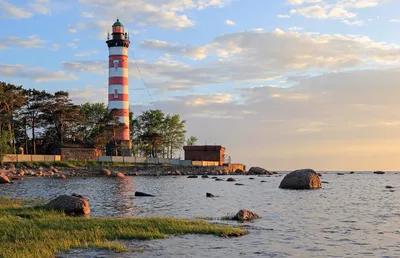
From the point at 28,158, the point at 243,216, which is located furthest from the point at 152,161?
the point at 243,216

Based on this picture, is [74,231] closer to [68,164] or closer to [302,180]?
[302,180]

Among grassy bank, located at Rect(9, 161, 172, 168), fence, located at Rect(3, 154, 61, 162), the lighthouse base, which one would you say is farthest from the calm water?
the lighthouse base

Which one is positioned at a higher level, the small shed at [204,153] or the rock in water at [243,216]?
the small shed at [204,153]

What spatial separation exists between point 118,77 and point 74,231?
70343 millimetres

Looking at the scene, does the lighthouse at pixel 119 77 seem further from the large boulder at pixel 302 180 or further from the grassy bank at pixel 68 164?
the large boulder at pixel 302 180

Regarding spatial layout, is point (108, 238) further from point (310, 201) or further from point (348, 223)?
point (310, 201)

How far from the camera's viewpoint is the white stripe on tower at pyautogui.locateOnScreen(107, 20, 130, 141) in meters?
85.1

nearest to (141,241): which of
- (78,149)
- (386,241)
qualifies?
(386,241)

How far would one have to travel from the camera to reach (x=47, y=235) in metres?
15.7

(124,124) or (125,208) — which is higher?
(124,124)

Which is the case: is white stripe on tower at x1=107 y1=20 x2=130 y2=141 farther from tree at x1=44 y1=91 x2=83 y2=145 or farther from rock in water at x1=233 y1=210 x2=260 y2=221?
rock in water at x1=233 y1=210 x2=260 y2=221

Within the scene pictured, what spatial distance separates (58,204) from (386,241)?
14982 millimetres

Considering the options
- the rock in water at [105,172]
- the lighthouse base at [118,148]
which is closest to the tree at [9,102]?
the rock in water at [105,172]

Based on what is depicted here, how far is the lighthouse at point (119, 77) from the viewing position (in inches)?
3351
